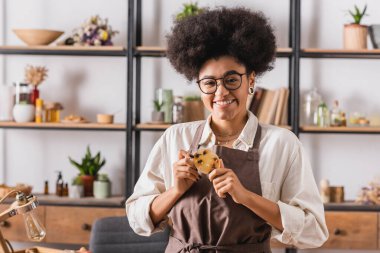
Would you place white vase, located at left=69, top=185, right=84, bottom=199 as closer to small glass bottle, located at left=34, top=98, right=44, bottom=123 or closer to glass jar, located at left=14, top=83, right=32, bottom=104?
small glass bottle, located at left=34, top=98, right=44, bottom=123

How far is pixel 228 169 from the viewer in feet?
6.77

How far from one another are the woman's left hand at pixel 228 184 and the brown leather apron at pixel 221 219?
0.35 ft

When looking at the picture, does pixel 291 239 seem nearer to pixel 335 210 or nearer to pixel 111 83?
pixel 335 210

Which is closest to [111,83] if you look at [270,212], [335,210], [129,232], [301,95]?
[301,95]

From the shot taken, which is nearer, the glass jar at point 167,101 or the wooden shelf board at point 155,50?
the wooden shelf board at point 155,50

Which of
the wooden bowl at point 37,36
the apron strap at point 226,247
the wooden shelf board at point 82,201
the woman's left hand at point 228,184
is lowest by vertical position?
the wooden shelf board at point 82,201

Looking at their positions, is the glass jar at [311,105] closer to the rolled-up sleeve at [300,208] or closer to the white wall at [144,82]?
the white wall at [144,82]

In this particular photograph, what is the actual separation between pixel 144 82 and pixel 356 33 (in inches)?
54.1

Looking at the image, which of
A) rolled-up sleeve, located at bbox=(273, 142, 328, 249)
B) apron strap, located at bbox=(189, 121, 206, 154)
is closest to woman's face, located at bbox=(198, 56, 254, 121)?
apron strap, located at bbox=(189, 121, 206, 154)

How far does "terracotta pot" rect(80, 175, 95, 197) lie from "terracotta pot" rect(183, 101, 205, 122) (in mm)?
706

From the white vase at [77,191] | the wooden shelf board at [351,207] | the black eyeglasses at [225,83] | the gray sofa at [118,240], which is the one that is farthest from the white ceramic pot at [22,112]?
the black eyeglasses at [225,83]

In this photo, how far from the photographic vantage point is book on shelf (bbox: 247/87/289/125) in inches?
174

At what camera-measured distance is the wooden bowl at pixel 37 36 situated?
447 cm

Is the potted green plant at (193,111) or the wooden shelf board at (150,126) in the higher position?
A: the potted green plant at (193,111)
